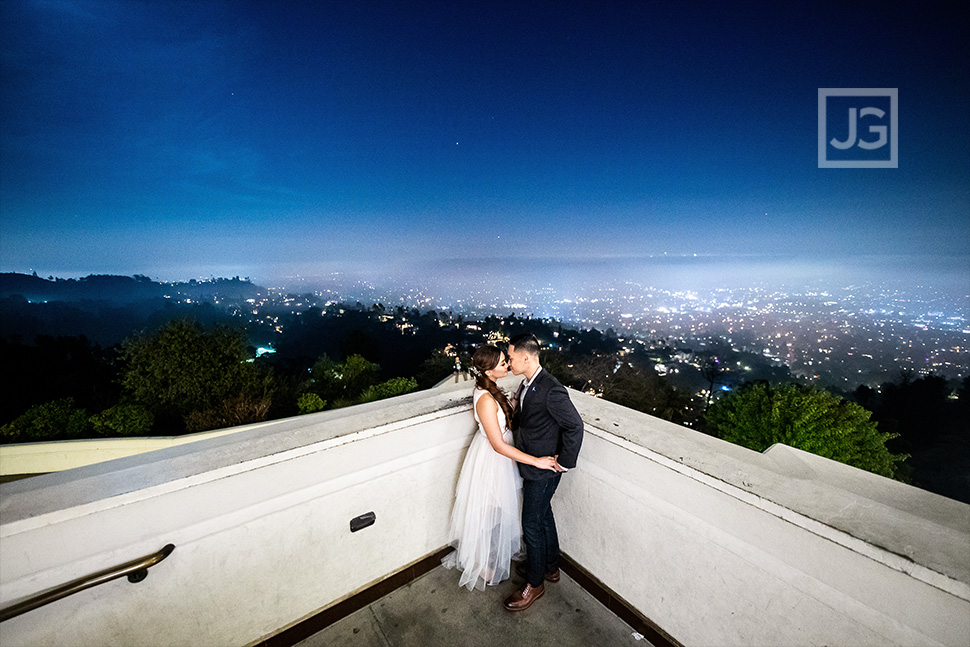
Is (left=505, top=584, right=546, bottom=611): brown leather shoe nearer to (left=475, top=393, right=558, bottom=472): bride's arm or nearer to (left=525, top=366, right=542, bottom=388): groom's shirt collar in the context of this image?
(left=475, top=393, right=558, bottom=472): bride's arm

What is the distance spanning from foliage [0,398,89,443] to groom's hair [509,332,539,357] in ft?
46.2

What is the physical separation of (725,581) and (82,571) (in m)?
2.45

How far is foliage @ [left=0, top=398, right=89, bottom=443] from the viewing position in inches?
378

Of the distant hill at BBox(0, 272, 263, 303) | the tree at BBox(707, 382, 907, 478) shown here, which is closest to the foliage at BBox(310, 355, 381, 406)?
the tree at BBox(707, 382, 907, 478)

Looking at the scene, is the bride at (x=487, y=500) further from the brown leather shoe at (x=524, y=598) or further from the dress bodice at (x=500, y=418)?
the brown leather shoe at (x=524, y=598)

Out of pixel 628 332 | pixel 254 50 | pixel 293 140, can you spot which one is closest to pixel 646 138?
pixel 628 332

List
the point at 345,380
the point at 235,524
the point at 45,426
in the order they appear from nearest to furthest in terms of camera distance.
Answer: the point at 235,524, the point at 45,426, the point at 345,380

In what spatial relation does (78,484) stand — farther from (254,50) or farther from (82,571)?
(254,50)

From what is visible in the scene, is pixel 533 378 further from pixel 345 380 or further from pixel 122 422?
pixel 345 380

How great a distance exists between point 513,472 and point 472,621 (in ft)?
2.80

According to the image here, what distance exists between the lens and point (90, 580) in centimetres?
116

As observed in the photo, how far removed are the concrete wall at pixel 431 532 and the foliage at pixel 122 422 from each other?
1202 centimetres

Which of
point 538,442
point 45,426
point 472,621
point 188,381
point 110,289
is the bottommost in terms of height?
point 45,426

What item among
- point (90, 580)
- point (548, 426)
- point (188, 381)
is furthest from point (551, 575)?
point (188, 381)
